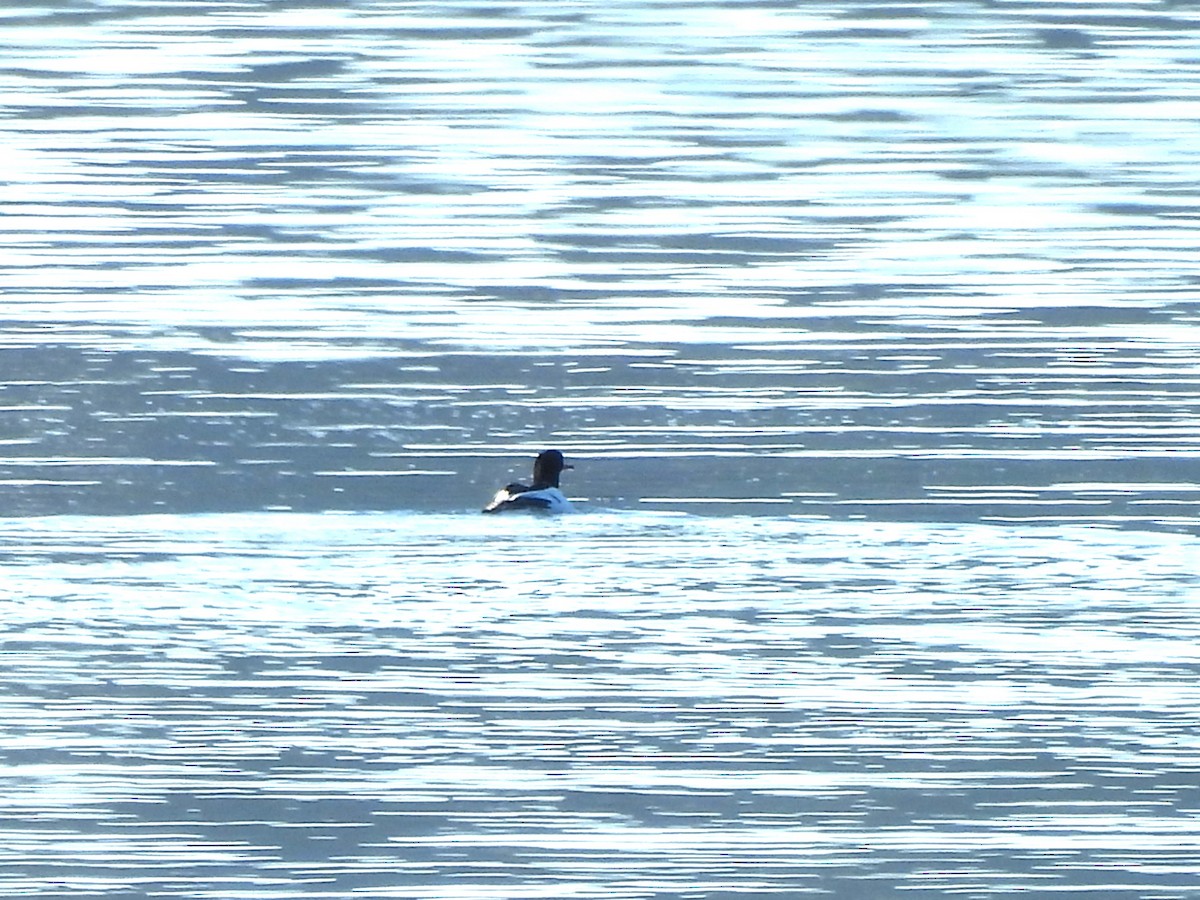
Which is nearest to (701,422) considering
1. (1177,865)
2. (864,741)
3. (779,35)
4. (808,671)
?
(808,671)

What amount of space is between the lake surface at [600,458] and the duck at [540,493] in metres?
0.16

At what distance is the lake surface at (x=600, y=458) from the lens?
756 centimetres

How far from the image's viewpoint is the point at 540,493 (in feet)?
42.4

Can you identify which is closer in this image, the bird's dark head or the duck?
the duck

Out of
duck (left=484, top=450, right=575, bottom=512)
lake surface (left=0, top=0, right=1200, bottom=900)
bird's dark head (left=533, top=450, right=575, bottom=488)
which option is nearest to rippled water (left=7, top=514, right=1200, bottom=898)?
lake surface (left=0, top=0, right=1200, bottom=900)

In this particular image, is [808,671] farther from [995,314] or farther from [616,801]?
[995,314]

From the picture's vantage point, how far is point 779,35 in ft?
92.1

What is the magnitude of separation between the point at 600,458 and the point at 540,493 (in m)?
1.02

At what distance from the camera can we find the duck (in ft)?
41.2

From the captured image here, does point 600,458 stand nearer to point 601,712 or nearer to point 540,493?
point 540,493

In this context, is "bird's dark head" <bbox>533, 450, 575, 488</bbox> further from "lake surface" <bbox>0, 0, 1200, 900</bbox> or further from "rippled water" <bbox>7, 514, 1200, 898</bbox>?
"rippled water" <bbox>7, 514, 1200, 898</bbox>

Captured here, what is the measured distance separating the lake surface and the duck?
161mm

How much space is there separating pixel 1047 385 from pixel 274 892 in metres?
8.17

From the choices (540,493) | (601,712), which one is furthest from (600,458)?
(601,712)
